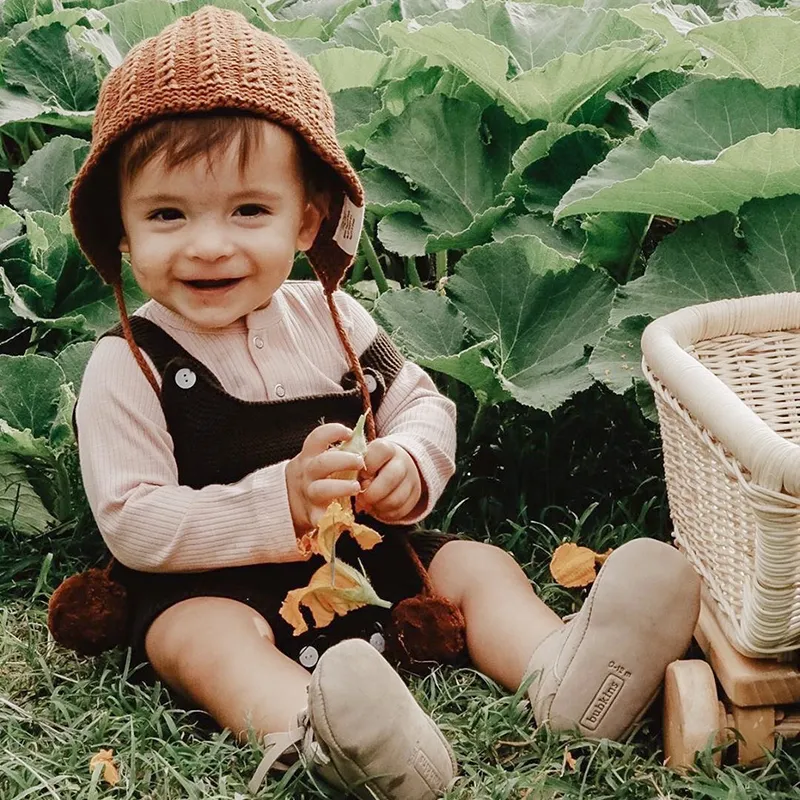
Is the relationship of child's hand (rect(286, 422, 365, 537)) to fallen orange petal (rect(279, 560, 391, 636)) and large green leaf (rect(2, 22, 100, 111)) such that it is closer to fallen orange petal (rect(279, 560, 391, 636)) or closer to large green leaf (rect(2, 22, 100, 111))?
fallen orange petal (rect(279, 560, 391, 636))

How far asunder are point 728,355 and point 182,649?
918 millimetres

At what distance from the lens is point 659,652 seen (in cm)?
152

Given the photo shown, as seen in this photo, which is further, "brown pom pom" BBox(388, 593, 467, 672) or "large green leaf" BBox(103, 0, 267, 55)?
"large green leaf" BBox(103, 0, 267, 55)

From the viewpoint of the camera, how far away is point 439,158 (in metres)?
2.50

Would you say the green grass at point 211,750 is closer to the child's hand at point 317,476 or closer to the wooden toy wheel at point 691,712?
the wooden toy wheel at point 691,712

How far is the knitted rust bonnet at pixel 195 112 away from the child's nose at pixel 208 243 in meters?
0.15

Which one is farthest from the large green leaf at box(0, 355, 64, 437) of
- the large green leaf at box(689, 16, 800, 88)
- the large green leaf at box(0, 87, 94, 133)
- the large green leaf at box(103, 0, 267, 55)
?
the large green leaf at box(689, 16, 800, 88)

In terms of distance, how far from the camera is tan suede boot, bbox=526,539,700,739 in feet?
4.96

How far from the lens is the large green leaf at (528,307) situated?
2.15 metres

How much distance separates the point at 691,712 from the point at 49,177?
6.09 feet

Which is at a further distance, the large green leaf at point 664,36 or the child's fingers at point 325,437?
the large green leaf at point 664,36

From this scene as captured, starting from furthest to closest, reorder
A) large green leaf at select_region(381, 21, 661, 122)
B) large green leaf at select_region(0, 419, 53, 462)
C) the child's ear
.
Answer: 1. large green leaf at select_region(381, 21, 661, 122)
2. large green leaf at select_region(0, 419, 53, 462)
3. the child's ear

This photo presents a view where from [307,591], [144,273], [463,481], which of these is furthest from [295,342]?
[463,481]

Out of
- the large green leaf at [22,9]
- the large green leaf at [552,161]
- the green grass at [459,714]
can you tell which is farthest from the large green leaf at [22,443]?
the large green leaf at [22,9]
